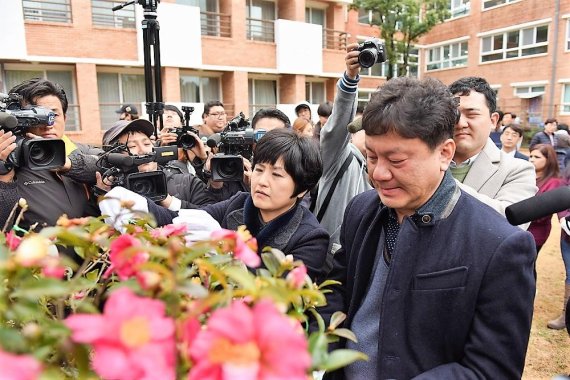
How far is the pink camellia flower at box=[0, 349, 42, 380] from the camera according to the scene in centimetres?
46

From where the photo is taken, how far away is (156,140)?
312 cm

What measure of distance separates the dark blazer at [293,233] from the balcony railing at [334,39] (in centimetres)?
1728

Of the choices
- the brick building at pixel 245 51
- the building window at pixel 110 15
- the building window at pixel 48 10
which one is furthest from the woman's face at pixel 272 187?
the building window at pixel 110 15

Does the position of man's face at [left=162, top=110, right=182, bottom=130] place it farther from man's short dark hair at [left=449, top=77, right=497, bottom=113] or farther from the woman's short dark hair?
man's short dark hair at [left=449, top=77, right=497, bottom=113]

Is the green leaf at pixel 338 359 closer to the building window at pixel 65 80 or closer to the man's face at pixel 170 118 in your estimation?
the man's face at pixel 170 118

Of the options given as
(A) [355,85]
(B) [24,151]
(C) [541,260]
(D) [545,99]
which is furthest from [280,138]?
(D) [545,99]

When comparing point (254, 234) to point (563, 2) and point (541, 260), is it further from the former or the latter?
point (563, 2)

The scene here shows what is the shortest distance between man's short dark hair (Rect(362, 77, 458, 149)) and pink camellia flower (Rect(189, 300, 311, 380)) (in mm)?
901

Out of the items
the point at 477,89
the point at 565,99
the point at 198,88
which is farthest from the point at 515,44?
the point at 477,89

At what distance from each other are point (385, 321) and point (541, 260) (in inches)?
227

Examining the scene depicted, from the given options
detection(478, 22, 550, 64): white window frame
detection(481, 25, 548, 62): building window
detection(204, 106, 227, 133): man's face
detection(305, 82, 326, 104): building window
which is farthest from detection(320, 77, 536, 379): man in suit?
detection(481, 25, 548, 62): building window

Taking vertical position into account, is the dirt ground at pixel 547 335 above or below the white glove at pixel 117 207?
below

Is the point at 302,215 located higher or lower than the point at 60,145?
lower

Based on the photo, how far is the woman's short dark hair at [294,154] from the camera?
6.15ft
